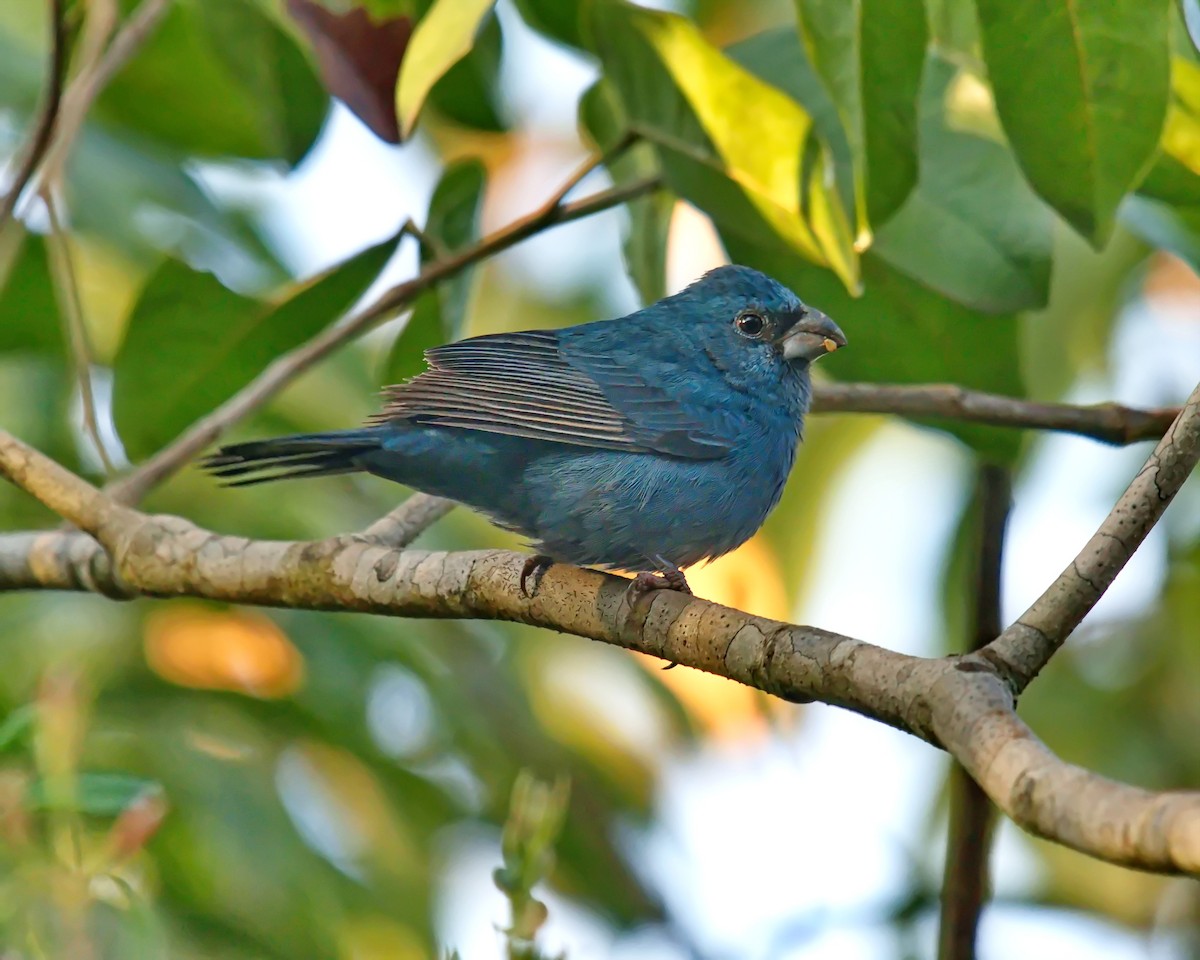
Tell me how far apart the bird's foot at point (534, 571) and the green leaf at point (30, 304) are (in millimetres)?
1817

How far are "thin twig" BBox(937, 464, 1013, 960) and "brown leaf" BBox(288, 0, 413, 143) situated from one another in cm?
167

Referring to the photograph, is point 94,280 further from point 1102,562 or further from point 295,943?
point 1102,562

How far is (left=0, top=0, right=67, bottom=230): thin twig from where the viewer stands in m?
3.56

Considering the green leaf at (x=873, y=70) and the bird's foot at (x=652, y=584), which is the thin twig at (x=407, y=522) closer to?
the bird's foot at (x=652, y=584)

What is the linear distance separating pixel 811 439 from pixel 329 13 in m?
3.08

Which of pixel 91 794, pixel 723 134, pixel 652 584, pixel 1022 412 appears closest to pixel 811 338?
pixel 1022 412

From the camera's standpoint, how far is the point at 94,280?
20.9 feet

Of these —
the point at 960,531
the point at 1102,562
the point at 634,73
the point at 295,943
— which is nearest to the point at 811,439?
the point at 960,531

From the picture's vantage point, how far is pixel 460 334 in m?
4.42

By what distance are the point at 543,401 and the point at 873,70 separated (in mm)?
1629

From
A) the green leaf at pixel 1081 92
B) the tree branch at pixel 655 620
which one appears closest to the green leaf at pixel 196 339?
the tree branch at pixel 655 620

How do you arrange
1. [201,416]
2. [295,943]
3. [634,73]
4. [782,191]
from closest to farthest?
[782,191] → [634,73] → [295,943] → [201,416]

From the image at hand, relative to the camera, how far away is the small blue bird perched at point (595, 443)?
13.6 feet

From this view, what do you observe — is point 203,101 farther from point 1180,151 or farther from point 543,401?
point 1180,151
